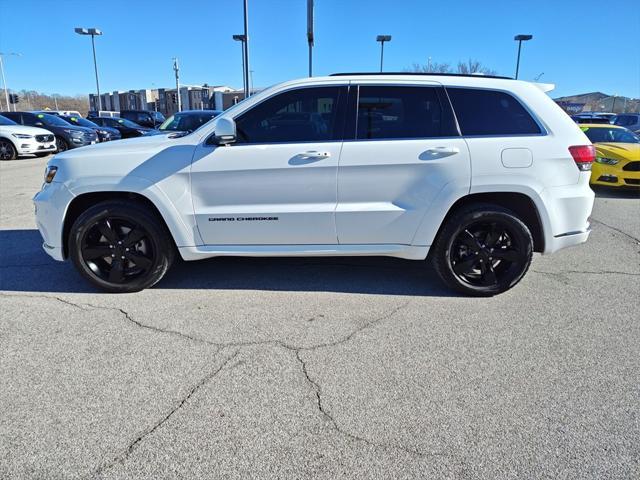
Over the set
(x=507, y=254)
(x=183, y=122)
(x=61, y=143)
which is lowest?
(x=507, y=254)

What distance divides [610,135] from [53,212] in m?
11.7

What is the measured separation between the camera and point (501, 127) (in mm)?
3645

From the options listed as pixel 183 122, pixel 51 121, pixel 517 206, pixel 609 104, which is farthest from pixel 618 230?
pixel 609 104

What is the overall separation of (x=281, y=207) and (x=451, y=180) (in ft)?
4.75

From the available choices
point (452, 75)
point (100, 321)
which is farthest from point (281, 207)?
point (452, 75)

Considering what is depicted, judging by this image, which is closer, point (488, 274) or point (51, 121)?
point (488, 274)

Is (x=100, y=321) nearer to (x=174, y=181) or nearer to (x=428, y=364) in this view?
(x=174, y=181)

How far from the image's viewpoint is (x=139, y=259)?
3.85m

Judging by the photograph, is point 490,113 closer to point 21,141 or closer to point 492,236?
point 492,236

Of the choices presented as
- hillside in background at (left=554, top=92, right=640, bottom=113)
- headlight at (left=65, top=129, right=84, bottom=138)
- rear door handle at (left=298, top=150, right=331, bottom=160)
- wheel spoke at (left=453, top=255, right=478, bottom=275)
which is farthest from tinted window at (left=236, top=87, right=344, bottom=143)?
hillside in background at (left=554, top=92, right=640, bottom=113)

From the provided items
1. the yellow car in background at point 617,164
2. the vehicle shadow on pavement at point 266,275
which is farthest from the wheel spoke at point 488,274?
the yellow car in background at point 617,164

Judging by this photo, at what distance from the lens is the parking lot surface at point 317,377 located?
2.06 m

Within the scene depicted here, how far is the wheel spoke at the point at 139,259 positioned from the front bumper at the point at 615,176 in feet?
29.6

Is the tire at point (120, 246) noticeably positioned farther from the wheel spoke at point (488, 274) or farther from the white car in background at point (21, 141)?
the white car in background at point (21, 141)
